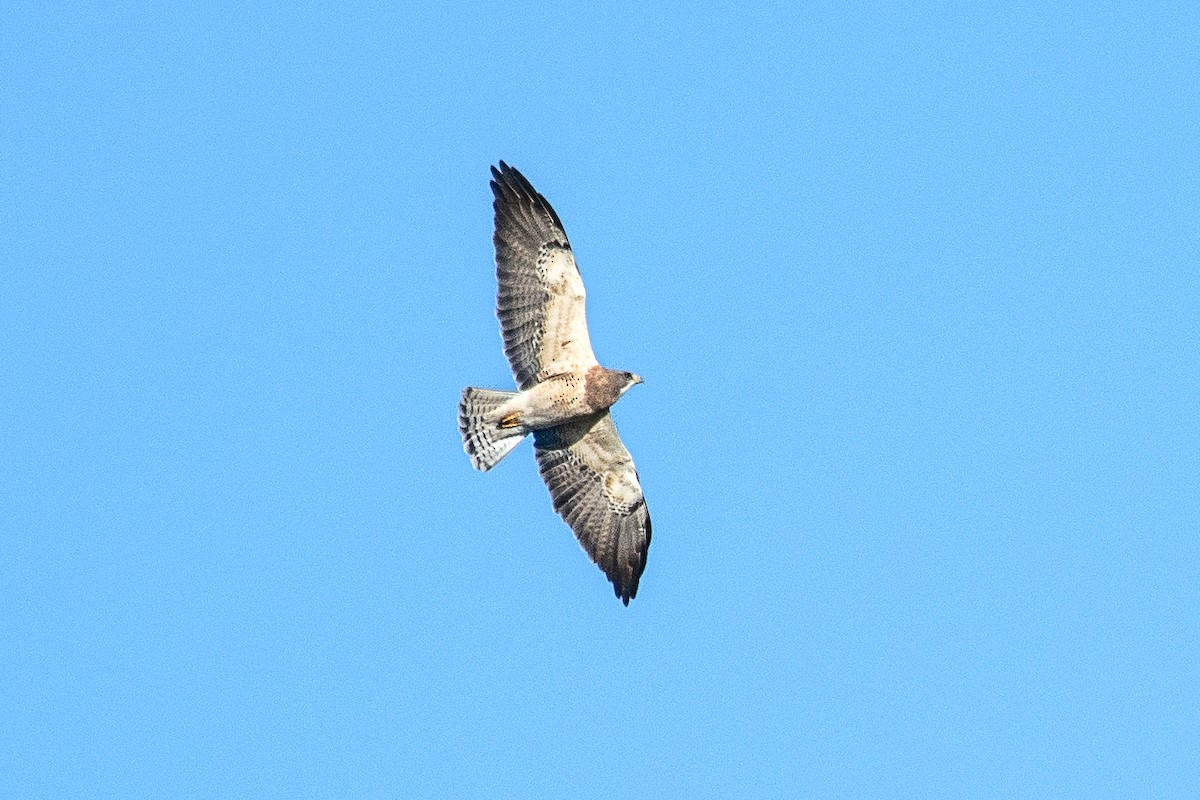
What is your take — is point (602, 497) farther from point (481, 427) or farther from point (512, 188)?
point (512, 188)

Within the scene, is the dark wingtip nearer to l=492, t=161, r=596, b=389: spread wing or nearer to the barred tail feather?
l=492, t=161, r=596, b=389: spread wing

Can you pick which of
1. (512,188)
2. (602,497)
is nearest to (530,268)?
(512,188)

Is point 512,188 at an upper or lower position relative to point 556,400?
upper

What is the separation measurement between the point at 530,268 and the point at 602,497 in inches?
116

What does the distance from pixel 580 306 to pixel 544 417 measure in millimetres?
1279

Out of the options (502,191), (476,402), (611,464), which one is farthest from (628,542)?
(502,191)

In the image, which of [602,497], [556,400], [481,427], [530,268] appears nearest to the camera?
[530,268]

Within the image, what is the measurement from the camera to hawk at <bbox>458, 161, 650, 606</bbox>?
20.2 metres

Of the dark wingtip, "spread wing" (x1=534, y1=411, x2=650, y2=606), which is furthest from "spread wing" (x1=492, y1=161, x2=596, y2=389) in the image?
"spread wing" (x1=534, y1=411, x2=650, y2=606)

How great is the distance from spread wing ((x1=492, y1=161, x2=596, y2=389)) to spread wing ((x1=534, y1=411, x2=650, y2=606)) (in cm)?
148

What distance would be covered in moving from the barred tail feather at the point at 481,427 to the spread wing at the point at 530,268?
0.76 metres

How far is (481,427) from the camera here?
822 inches

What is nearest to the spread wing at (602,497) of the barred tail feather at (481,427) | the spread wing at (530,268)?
the barred tail feather at (481,427)

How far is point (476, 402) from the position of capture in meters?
20.8
